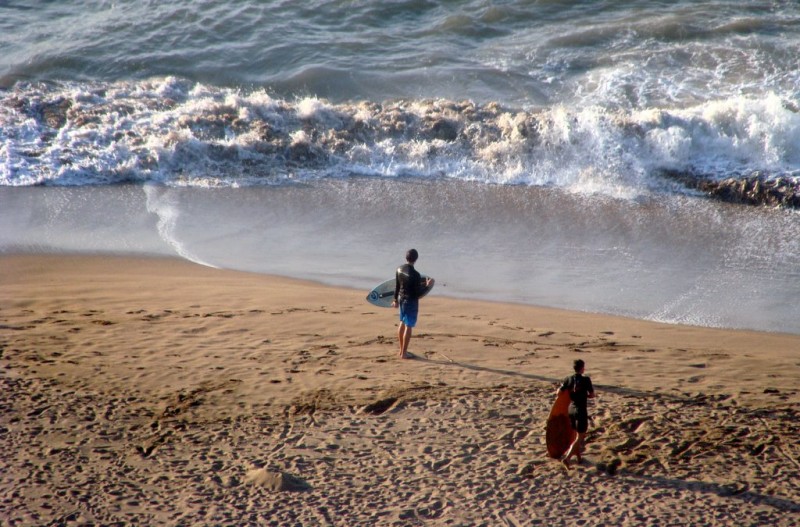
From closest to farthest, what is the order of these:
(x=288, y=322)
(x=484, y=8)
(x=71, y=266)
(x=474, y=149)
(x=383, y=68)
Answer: (x=288, y=322) → (x=71, y=266) → (x=474, y=149) → (x=383, y=68) → (x=484, y=8)

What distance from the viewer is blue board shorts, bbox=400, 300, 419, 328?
26.8 feet

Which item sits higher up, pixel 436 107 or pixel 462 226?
pixel 436 107

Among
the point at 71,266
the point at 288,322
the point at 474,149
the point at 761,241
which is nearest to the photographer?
the point at 288,322

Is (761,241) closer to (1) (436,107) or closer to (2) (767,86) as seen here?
(2) (767,86)

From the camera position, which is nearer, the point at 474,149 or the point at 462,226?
the point at 462,226

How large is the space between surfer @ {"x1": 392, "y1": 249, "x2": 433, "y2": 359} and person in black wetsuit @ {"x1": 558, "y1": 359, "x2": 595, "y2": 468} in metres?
2.18

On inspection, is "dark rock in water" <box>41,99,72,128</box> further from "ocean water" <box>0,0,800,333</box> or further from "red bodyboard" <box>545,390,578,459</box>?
"red bodyboard" <box>545,390,578,459</box>

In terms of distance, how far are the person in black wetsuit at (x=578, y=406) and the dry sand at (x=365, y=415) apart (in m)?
0.15

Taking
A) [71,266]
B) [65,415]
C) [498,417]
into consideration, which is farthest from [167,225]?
[498,417]

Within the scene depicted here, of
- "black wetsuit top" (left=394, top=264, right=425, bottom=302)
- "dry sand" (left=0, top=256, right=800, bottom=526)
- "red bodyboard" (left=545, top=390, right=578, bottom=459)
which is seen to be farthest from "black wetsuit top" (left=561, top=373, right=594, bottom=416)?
"black wetsuit top" (left=394, top=264, right=425, bottom=302)

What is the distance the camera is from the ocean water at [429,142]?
11016 mm

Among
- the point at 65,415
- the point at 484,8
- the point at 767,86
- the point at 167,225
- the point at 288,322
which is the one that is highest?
the point at 484,8

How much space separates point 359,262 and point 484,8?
11.8m

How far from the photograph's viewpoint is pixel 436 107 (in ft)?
52.9
